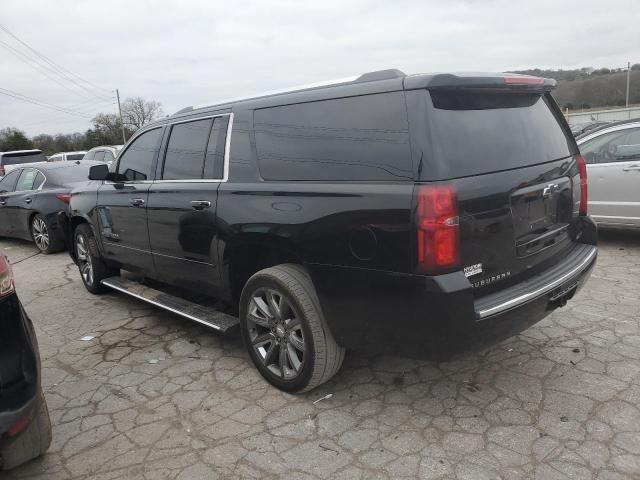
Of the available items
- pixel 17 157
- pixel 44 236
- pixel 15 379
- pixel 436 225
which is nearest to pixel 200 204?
pixel 15 379

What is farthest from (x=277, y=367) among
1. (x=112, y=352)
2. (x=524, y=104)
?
(x=524, y=104)

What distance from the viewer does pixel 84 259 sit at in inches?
231

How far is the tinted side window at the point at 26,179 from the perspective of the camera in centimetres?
895

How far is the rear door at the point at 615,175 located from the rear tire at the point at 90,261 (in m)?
5.85

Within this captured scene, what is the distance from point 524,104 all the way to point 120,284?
392cm

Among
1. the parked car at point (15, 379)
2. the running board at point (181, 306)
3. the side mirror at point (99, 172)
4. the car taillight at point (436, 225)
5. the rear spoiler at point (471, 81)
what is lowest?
the running board at point (181, 306)

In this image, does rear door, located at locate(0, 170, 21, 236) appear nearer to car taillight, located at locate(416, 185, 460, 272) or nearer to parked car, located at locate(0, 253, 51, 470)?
parked car, located at locate(0, 253, 51, 470)

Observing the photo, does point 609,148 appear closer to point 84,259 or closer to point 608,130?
point 608,130

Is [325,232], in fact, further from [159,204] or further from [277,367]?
[159,204]

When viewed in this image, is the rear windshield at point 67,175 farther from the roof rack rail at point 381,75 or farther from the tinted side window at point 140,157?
the roof rack rail at point 381,75

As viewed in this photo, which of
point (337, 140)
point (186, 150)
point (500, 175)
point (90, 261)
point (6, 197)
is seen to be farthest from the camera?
point (6, 197)

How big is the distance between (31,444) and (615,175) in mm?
6475

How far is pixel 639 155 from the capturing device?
20.0 feet

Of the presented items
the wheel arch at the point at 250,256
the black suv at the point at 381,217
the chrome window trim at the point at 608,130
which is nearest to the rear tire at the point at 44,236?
the black suv at the point at 381,217
